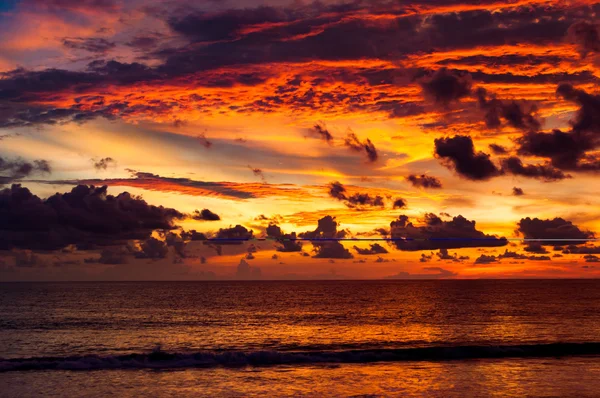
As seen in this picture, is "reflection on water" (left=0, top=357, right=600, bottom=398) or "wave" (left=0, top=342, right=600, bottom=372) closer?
"reflection on water" (left=0, top=357, right=600, bottom=398)

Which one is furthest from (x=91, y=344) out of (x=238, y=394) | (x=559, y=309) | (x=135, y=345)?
(x=559, y=309)

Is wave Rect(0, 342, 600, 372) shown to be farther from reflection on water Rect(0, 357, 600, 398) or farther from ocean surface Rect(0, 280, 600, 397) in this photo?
reflection on water Rect(0, 357, 600, 398)

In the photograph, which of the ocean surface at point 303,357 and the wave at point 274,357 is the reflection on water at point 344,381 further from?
the wave at point 274,357

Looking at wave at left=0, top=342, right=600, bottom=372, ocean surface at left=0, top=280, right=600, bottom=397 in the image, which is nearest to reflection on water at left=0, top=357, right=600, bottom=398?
ocean surface at left=0, top=280, right=600, bottom=397

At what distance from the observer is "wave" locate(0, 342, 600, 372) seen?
54031mm

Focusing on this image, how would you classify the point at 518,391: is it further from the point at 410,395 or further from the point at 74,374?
the point at 74,374

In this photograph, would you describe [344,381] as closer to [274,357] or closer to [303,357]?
[303,357]

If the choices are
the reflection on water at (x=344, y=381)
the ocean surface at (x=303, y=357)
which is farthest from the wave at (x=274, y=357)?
the reflection on water at (x=344, y=381)

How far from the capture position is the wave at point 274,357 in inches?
2127

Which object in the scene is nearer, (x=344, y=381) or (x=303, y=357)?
(x=344, y=381)

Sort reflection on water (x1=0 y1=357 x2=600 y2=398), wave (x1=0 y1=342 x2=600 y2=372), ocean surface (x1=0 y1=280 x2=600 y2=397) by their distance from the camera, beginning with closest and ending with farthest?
reflection on water (x1=0 y1=357 x2=600 y2=398)
ocean surface (x1=0 y1=280 x2=600 y2=397)
wave (x1=0 y1=342 x2=600 y2=372)

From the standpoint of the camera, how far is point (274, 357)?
58.0 metres

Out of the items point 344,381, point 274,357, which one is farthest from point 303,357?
point 344,381

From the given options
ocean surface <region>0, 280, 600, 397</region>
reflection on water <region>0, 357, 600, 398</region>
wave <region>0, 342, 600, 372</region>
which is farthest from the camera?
wave <region>0, 342, 600, 372</region>
